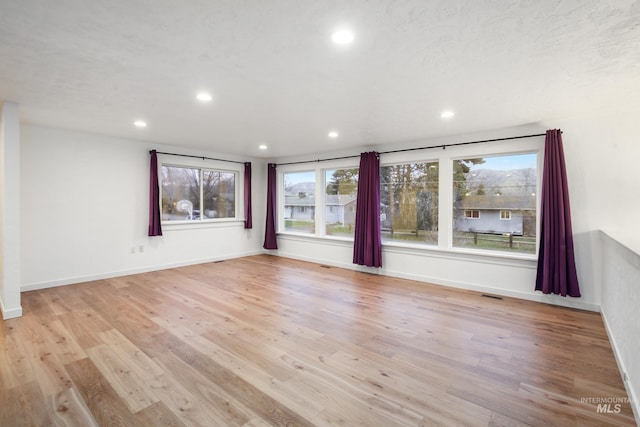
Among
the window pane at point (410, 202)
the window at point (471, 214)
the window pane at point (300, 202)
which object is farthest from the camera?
the window pane at point (300, 202)

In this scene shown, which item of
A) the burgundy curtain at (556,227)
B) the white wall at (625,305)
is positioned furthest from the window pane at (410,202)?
the white wall at (625,305)

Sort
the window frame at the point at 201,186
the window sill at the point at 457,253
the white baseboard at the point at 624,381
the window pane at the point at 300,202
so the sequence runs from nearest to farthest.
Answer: the white baseboard at the point at 624,381
the window sill at the point at 457,253
the window frame at the point at 201,186
the window pane at the point at 300,202

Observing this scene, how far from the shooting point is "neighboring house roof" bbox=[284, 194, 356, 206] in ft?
20.2

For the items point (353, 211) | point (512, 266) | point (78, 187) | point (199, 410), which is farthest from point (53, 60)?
point (512, 266)

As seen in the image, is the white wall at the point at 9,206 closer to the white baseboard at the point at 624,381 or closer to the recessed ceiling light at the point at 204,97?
the recessed ceiling light at the point at 204,97

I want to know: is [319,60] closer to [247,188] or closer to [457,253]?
[457,253]

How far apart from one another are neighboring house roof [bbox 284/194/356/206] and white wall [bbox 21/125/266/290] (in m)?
2.40

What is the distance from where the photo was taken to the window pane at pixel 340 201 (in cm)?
604

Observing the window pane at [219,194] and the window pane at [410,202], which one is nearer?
the window pane at [410,202]

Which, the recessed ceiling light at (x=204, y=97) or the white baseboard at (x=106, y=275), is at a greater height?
the recessed ceiling light at (x=204, y=97)

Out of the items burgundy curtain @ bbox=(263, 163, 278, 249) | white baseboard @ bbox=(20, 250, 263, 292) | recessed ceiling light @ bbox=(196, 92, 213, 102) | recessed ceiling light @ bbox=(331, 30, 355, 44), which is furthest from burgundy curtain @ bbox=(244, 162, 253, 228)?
recessed ceiling light @ bbox=(331, 30, 355, 44)

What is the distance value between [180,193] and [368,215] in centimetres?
380

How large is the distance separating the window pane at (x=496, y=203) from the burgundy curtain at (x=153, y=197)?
202 inches

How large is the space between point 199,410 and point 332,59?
2.55m
